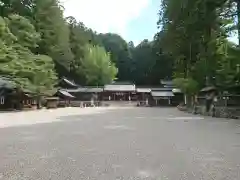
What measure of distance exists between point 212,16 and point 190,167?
2128 cm

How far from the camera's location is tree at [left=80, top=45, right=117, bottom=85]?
70.1 m

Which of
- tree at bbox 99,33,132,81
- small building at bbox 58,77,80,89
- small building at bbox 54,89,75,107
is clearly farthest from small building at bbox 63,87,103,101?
tree at bbox 99,33,132,81

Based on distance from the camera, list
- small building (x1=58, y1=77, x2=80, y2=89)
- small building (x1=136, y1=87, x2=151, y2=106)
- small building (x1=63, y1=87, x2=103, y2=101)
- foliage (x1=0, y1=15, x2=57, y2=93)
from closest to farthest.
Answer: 1. foliage (x1=0, y1=15, x2=57, y2=93)
2. small building (x1=58, y1=77, x2=80, y2=89)
3. small building (x1=63, y1=87, x2=103, y2=101)
4. small building (x1=136, y1=87, x2=151, y2=106)

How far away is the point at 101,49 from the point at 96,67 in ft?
14.9

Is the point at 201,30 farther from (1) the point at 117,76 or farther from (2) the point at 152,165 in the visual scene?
(1) the point at 117,76

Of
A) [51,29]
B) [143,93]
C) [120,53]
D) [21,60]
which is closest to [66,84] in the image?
[143,93]

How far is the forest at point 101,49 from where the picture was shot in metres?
26.1

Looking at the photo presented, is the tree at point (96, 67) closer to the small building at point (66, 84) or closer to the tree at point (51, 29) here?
the small building at point (66, 84)

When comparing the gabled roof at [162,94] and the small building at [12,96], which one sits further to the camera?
the gabled roof at [162,94]

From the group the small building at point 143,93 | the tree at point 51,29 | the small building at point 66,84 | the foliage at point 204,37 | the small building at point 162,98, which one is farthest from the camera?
the small building at point 143,93

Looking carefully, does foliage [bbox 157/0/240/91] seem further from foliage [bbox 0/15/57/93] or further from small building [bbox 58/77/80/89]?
small building [bbox 58/77/80/89]

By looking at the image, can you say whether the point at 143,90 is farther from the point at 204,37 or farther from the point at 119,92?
the point at 204,37

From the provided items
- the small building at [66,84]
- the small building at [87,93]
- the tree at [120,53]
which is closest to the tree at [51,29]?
the small building at [66,84]

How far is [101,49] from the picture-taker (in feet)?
242
